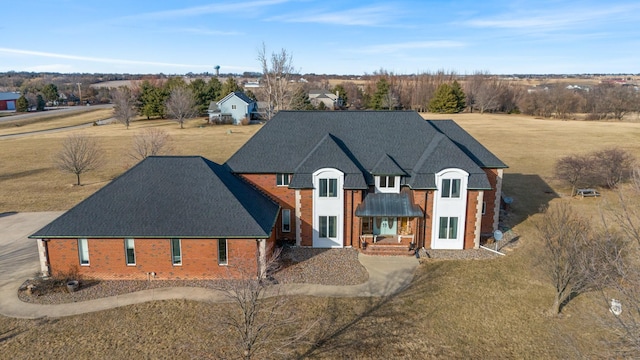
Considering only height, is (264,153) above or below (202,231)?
above

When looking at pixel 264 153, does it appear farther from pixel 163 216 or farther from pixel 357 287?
pixel 357 287

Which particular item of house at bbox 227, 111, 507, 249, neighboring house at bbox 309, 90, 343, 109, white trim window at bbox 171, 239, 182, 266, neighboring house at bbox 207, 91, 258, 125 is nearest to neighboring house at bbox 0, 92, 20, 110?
neighboring house at bbox 207, 91, 258, 125

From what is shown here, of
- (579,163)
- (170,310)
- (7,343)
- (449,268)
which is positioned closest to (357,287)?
(449,268)

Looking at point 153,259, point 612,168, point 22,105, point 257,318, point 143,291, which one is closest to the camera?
point 257,318

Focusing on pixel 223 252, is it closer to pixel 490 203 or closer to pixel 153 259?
pixel 153 259

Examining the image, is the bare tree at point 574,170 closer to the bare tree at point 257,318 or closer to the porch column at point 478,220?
the porch column at point 478,220

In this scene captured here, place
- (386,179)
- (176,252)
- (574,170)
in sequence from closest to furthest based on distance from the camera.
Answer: (176,252) → (386,179) → (574,170)

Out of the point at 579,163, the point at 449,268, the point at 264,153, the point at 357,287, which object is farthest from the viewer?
the point at 579,163

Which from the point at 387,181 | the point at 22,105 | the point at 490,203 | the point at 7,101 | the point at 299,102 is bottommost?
the point at 490,203

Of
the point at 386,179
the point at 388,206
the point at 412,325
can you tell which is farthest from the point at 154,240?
the point at 386,179
